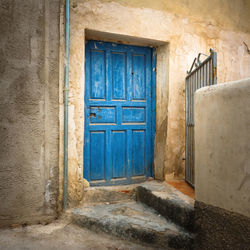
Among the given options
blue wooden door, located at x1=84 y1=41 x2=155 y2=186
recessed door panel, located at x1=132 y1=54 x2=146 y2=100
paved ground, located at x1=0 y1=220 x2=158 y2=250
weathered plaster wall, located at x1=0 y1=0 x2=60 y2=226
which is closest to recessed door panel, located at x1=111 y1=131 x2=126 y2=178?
blue wooden door, located at x1=84 y1=41 x2=155 y2=186

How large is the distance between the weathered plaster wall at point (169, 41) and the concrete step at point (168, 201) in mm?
484

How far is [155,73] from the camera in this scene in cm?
384

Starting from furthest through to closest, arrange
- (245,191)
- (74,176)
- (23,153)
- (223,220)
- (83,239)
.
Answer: (74,176) < (23,153) < (83,239) < (223,220) < (245,191)

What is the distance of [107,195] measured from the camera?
11.0ft

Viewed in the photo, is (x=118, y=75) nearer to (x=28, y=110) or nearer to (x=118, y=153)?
(x=118, y=153)

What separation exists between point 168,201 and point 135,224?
1.59ft

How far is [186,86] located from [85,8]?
→ 74.5 inches

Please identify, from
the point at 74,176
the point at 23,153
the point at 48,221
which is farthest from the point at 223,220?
the point at 23,153

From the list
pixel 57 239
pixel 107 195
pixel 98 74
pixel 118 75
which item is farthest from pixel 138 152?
pixel 57 239

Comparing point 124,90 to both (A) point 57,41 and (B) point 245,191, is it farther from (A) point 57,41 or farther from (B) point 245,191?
(B) point 245,191

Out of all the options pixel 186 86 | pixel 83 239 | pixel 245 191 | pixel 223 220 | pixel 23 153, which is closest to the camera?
pixel 245 191

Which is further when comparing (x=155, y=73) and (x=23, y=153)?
(x=155, y=73)

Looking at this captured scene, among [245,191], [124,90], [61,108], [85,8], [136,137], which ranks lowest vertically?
[245,191]

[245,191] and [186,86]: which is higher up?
[186,86]
